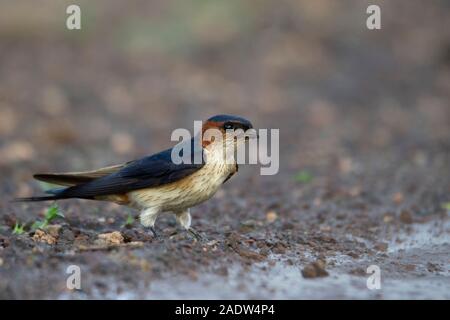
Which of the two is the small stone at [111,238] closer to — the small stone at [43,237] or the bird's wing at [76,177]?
the small stone at [43,237]

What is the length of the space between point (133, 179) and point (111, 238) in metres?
0.55

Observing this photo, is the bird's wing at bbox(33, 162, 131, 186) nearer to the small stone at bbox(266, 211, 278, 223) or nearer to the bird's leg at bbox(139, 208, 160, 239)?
the bird's leg at bbox(139, 208, 160, 239)

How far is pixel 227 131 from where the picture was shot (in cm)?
639

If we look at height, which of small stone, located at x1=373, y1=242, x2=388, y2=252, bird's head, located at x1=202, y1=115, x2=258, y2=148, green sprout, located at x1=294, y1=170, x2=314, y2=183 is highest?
bird's head, located at x1=202, y1=115, x2=258, y2=148

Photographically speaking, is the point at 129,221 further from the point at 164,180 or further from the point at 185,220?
the point at 164,180

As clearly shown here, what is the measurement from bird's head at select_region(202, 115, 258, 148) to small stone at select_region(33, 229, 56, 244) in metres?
1.40

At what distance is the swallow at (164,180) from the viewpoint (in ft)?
20.5

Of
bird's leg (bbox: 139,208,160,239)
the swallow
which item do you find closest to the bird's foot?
the swallow

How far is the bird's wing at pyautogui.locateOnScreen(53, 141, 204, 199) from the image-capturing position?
249 inches

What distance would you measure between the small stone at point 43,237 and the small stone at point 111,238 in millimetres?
364

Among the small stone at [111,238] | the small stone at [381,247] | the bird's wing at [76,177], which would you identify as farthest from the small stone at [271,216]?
the small stone at [111,238]

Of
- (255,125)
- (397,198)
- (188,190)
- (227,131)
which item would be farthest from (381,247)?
(255,125)

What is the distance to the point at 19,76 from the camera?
15.1m

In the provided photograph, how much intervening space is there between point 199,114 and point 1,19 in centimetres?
618
